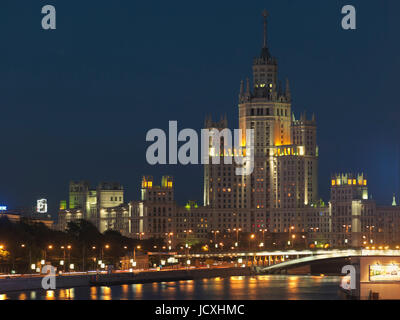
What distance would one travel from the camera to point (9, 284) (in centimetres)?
18512

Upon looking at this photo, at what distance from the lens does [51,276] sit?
7849 inches

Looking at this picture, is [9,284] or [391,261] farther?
[9,284]
